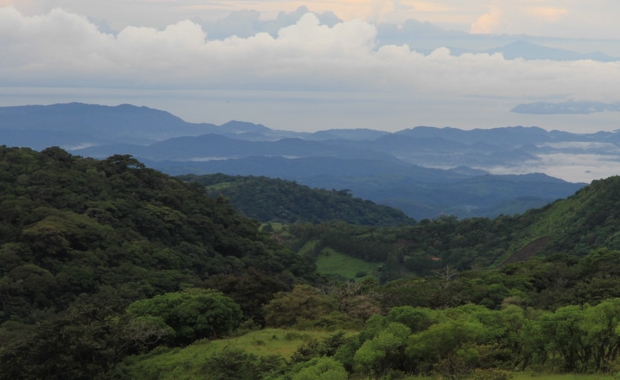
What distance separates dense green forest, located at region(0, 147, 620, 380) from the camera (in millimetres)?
28000

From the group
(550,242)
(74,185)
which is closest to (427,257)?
(550,242)

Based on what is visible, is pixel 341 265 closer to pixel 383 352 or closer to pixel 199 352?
pixel 199 352

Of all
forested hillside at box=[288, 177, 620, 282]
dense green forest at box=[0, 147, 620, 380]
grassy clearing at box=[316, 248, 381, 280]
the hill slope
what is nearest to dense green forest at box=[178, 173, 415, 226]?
forested hillside at box=[288, 177, 620, 282]

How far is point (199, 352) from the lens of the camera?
34.4 m

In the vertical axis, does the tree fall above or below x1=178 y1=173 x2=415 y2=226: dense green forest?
above

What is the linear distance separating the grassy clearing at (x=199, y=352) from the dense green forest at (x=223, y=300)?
97mm

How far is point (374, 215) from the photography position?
19562 centimetres

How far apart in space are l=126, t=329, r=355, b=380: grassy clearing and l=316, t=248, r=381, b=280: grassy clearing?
7614cm

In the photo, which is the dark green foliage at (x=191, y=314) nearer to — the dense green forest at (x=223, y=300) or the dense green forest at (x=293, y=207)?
the dense green forest at (x=223, y=300)

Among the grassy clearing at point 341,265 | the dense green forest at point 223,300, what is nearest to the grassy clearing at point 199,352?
the dense green forest at point 223,300

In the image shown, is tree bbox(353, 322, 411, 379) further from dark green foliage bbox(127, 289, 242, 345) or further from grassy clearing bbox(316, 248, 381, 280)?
grassy clearing bbox(316, 248, 381, 280)

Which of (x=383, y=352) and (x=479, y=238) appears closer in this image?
(x=383, y=352)

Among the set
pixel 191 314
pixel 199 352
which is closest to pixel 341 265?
pixel 191 314

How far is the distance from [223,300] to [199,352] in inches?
181
